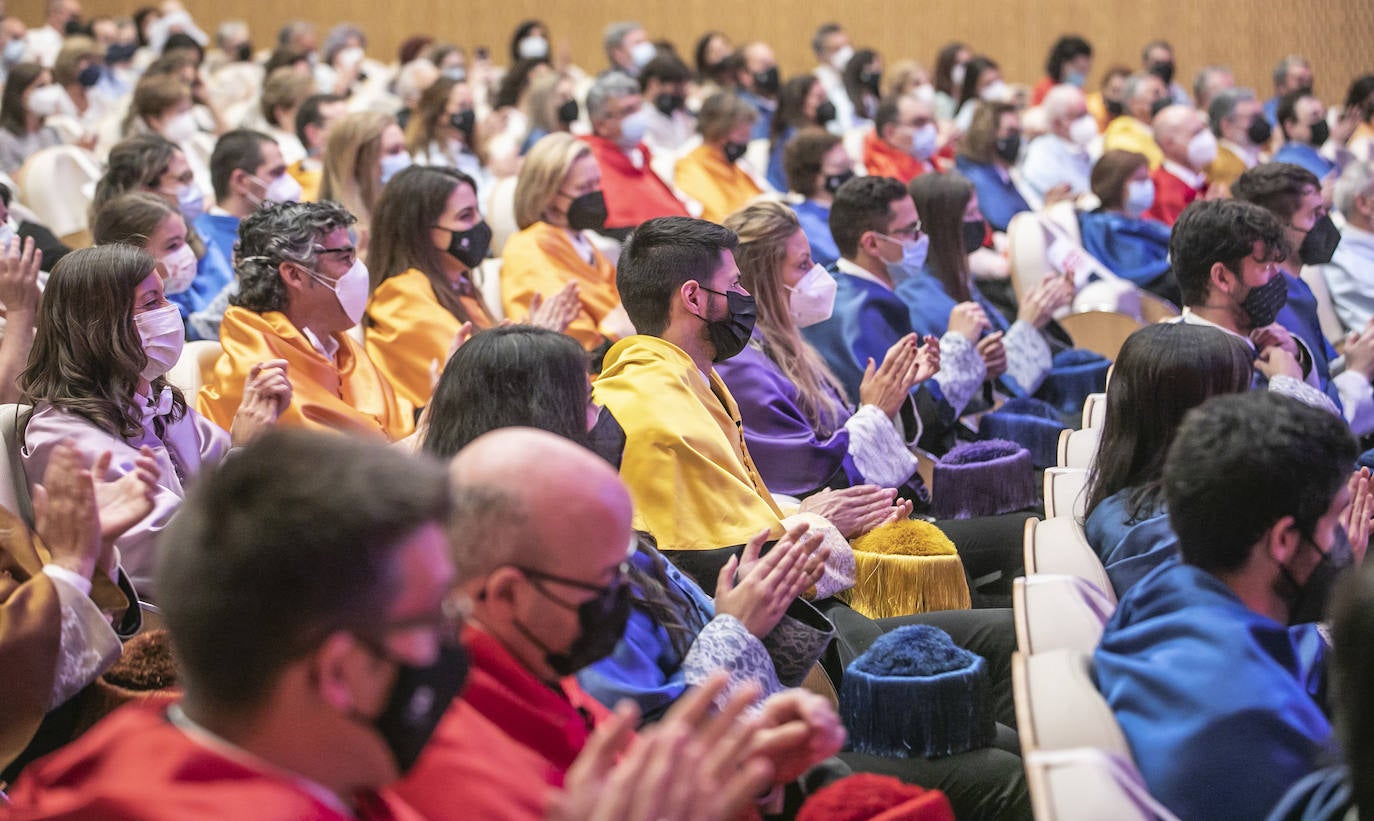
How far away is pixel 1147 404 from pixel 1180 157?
205 inches

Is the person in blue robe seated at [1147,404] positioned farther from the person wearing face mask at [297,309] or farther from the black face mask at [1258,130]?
the black face mask at [1258,130]

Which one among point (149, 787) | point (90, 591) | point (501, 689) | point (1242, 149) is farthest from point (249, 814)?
point (1242, 149)

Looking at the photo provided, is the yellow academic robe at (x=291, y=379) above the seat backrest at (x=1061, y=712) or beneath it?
beneath

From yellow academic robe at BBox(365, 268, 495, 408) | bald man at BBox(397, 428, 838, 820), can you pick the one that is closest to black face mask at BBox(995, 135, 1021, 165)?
yellow academic robe at BBox(365, 268, 495, 408)

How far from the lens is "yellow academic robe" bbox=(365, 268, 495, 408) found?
423cm

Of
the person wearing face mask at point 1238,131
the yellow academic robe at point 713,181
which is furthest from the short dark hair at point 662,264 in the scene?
the person wearing face mask at point 1238,131

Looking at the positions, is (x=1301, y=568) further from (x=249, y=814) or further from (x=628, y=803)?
(x=249, y=814)

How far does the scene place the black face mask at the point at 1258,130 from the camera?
331 inches

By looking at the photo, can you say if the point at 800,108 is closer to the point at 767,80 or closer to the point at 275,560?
the point at 767,80

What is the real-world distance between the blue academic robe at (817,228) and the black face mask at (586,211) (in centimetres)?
110

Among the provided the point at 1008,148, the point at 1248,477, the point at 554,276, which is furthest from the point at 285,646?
the point at 1008,148

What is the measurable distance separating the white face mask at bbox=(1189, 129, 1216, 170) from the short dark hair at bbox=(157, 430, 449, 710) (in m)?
6.80

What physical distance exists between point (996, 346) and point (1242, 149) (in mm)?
4844

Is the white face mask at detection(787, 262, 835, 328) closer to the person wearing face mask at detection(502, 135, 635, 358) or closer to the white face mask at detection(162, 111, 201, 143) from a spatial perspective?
the person wearing face mask at detection(502, 135, 635, 358)
